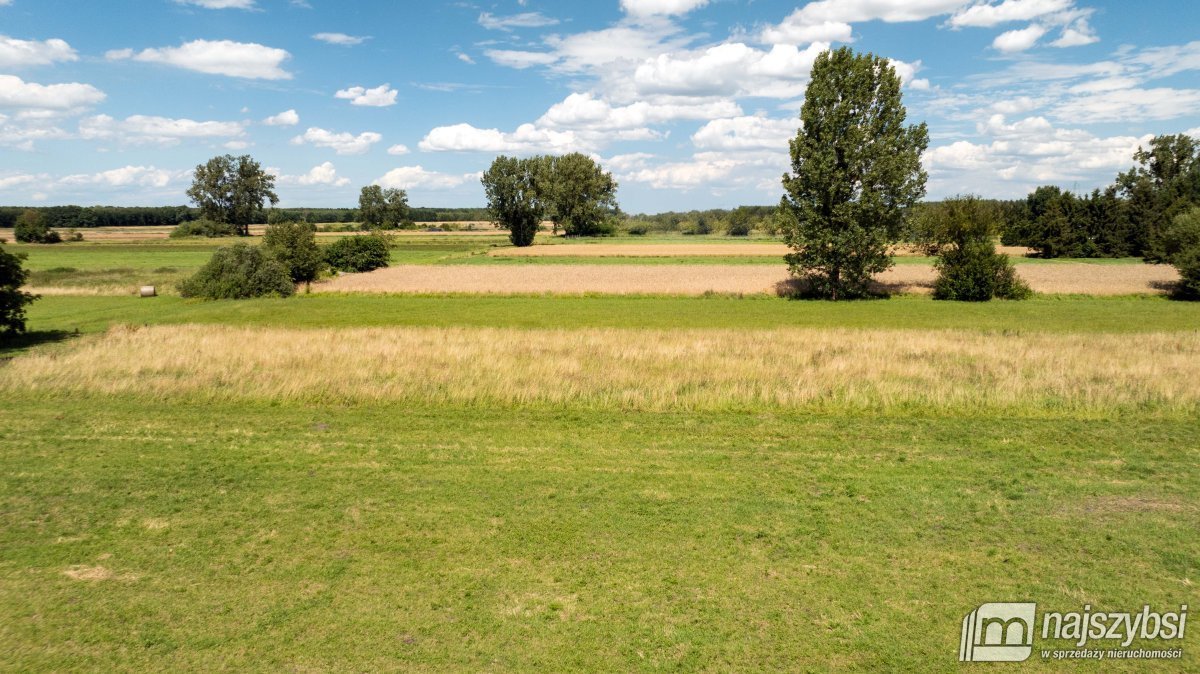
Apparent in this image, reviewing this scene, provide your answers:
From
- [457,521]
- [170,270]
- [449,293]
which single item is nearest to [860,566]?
[457,521]

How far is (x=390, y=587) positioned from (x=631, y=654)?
3.21 m

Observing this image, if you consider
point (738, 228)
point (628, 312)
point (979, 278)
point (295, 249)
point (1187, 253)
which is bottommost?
point (628, 312)

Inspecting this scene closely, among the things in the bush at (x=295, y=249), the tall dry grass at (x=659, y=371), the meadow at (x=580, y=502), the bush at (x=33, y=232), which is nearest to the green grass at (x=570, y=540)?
the meadow at (x=580, y=502)

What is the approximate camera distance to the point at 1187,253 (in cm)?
4300

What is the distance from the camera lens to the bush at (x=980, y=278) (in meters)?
43.8

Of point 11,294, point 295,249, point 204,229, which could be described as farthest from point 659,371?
point 204,229

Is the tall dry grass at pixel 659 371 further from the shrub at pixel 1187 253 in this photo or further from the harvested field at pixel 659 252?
the harvested field at pixel 659 252

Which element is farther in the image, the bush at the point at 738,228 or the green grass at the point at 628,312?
the bush at the point at 738,228

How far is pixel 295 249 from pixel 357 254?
1309 centimetres

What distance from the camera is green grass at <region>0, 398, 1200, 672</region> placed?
712 cm

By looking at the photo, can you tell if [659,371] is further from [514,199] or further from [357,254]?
[514,199]

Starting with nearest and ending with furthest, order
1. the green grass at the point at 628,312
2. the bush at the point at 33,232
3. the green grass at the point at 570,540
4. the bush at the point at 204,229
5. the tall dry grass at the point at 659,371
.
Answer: the green grass at the point at 570,540, the tall dry grass at the point at 659,371, the green grass at the point at 628,312, the bush at the point at 33,232, the bush at the point at 204,229

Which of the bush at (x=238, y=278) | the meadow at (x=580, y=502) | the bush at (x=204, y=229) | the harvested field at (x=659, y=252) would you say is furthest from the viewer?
the bush at (x=204, y=229)

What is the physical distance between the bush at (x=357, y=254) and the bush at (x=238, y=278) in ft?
53.9
